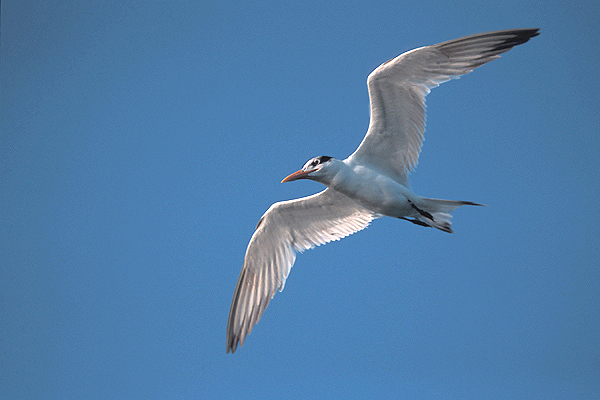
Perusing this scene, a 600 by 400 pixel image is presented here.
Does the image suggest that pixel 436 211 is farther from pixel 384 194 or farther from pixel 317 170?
pixel 317 170

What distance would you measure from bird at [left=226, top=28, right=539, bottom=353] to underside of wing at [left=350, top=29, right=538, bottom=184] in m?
0.01

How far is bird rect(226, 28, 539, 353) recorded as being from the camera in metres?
6.29

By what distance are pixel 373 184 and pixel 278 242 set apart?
1.84 metres

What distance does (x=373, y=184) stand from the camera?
6.55 meters

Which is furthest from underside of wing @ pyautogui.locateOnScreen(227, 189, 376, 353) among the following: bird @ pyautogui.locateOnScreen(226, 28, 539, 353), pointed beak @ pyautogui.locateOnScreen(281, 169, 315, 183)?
pointed beak @ pyautogui.locateOnScreen(281, 169, 315, 183)

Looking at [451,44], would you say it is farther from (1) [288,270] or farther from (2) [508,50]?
(1) [288,270]

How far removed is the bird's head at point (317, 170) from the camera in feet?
21.8

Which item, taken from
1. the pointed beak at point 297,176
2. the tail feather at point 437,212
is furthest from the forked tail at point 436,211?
the pointed beak at point 297,176

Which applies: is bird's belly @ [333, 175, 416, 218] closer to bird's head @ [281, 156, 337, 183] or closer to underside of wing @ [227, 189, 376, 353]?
bird's head @ [281, 156, 337, 183]

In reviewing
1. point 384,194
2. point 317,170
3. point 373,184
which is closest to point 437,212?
point 384,194

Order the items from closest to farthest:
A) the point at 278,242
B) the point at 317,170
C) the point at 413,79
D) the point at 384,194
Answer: the point at 413,79, the point at 384,194, the point at 317,170, the point at 278,242

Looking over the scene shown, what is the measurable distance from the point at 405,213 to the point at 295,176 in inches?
53.5

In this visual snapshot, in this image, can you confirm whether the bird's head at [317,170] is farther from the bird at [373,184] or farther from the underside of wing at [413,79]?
the underside of wing at [413,79]

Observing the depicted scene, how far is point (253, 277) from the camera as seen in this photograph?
7895 mm
